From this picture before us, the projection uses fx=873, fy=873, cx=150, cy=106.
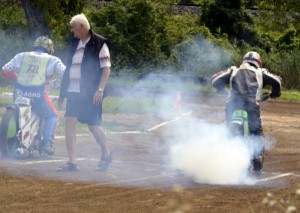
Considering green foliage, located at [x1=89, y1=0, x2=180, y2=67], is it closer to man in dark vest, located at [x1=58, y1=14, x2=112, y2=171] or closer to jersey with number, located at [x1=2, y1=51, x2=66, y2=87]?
jersey with number, located at [x1=2, y1=51, x2=66, y2=87]

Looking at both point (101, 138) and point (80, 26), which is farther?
point (101, 138)

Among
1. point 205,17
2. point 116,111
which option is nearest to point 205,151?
point 116,111

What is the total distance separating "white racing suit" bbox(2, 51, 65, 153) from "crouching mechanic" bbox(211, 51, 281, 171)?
2.38 m

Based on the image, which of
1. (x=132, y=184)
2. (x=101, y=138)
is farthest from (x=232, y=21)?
(x=132, y=184)

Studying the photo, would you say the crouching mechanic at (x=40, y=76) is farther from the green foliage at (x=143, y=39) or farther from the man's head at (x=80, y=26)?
the green foliage at (x=143, y=39)

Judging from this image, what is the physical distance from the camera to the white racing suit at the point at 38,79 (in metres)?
12.3

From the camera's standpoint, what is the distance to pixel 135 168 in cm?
1180

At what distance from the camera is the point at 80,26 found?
11070mm

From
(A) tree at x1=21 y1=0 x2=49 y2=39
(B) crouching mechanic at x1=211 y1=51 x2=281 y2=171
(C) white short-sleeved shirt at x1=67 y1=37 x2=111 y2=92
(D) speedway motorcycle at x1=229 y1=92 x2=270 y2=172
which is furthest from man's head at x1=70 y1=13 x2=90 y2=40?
(A) tree at x1=21 y1=0 x2=49 y2=39

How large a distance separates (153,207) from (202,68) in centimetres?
2434

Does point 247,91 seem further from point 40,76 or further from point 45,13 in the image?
point 45,13

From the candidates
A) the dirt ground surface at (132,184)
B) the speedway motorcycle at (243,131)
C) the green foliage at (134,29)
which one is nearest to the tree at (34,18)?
the green foliage at (134,29)

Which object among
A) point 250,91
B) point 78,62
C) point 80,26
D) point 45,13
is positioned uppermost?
point 80,26

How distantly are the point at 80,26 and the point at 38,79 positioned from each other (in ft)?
5.19
